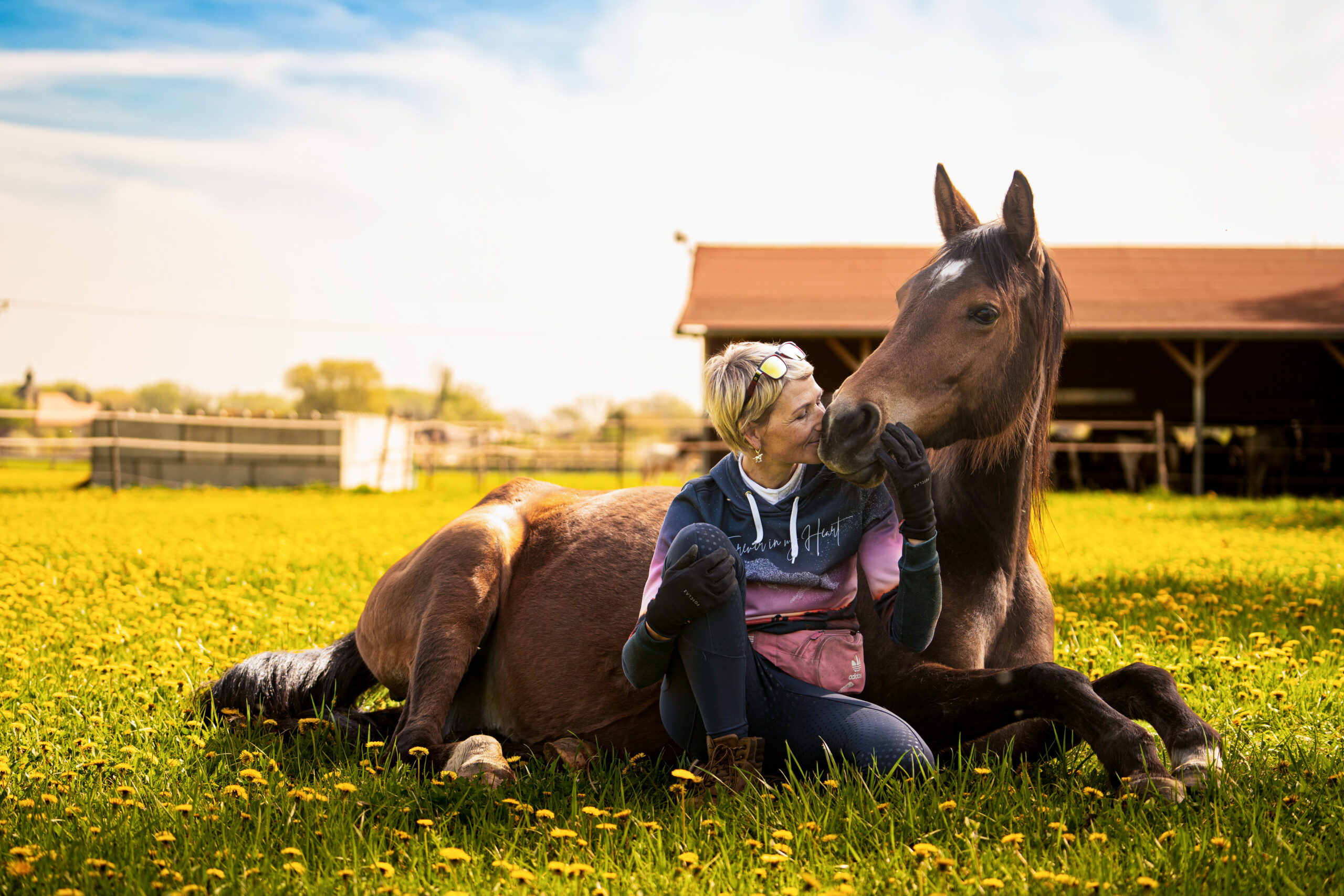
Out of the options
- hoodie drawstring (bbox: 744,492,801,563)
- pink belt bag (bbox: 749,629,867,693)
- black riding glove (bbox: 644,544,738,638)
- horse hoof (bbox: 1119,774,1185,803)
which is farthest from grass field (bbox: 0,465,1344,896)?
hoodie drawstring (bbox: 744,492,801,563)

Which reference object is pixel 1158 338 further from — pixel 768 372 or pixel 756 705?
pixel 756 705

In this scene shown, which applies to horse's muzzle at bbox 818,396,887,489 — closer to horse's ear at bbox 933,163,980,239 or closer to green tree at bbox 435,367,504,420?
horse's ear at bbox 933,163,980,239

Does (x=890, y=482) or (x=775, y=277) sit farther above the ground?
(x=775, y=277)

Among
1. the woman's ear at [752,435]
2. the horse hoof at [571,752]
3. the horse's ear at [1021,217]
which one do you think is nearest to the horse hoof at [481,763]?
the horse hoof at [571,752]

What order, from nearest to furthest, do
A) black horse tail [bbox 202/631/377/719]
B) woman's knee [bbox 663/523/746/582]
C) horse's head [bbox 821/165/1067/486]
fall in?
1. woman's knee [bbox 663/523/746/582]
2. horse's head [bbox 821/165/1067/486]
3. black horse tail [bbox 202/631/377/719]

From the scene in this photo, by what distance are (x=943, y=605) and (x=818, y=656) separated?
0.45 metres

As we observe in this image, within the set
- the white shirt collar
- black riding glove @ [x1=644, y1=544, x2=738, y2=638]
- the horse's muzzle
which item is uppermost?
the horse's muzzle

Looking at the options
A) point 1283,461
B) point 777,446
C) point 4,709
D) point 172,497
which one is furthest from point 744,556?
point 1283,461

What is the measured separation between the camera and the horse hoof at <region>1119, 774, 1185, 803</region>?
8.05 ft

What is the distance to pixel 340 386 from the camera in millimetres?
106938

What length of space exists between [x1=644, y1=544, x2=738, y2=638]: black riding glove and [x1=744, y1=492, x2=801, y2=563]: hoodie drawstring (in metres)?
0.30

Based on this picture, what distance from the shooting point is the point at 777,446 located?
284cm

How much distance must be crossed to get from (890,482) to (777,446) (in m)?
0.57

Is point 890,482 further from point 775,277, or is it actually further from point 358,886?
point 775,277
